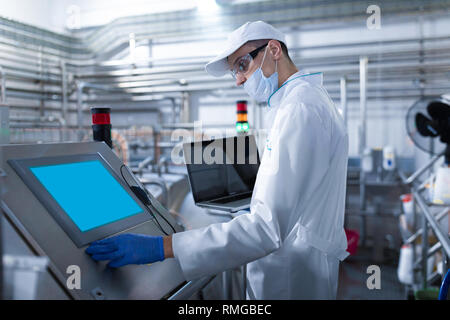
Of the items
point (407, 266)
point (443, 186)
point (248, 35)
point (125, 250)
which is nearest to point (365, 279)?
point (407, 266)

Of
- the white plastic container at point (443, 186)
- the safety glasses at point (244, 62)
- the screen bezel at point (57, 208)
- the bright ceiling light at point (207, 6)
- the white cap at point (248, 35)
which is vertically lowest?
the white plastic container at point (443, 186)

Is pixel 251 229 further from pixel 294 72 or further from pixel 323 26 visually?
pixel 323 26

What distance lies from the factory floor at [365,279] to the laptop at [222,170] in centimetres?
135

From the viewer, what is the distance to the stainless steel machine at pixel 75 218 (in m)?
0.48

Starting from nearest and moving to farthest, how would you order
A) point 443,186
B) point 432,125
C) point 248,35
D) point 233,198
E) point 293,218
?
point 293,218 < point 248,35 < point 233,198 < point 443,186 < point 432,125

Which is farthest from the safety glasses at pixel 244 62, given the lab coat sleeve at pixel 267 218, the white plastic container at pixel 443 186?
the white plastic container at pixel 443 186

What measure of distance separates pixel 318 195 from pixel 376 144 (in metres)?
2.64

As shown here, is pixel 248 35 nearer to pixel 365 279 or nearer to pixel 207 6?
→ pixel 365 279

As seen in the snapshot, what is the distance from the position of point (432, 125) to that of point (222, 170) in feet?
4.06

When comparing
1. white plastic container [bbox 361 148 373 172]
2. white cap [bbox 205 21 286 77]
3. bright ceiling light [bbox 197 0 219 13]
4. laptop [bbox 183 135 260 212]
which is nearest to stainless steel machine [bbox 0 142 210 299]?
laptop [bbox 183 135 260 212]

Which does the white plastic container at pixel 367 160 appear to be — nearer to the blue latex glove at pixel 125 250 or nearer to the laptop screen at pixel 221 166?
the laptop screen at pixel 221 166

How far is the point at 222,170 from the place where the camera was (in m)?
1.12

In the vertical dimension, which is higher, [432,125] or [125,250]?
[432,125]
